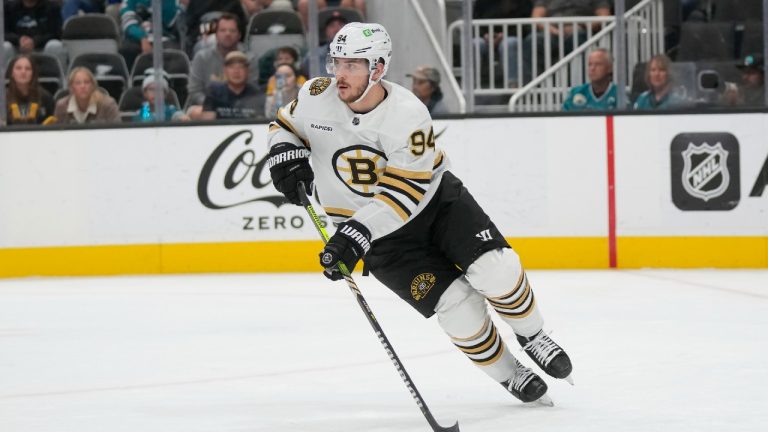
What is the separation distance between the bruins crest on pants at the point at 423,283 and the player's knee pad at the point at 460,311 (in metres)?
0.05

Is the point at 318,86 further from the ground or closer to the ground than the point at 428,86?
further from the ground

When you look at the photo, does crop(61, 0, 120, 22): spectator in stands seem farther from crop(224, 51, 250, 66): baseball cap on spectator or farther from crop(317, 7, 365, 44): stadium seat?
crop(317, 7, 365, 44): stadium seat

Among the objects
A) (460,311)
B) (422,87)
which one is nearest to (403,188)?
(460,311)

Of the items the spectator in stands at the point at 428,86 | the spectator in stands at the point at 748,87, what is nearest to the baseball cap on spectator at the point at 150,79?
the spectator in stands at the point at 428,86

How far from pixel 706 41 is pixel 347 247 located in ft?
15.4

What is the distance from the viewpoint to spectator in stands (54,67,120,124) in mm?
7965

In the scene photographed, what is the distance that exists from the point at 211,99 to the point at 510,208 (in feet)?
6.24

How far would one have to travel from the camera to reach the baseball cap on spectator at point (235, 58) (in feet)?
25.9

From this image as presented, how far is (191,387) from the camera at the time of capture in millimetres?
4215

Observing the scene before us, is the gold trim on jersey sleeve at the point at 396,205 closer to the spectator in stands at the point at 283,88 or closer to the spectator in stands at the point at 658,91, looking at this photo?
Answer: the spectator in stands at the point at 283,88

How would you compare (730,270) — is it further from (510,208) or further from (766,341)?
(766,341)

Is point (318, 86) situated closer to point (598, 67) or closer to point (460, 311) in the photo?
point (460, 311)

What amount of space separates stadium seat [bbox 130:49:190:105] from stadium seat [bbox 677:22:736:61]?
290 centimetres

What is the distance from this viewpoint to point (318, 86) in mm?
3803
